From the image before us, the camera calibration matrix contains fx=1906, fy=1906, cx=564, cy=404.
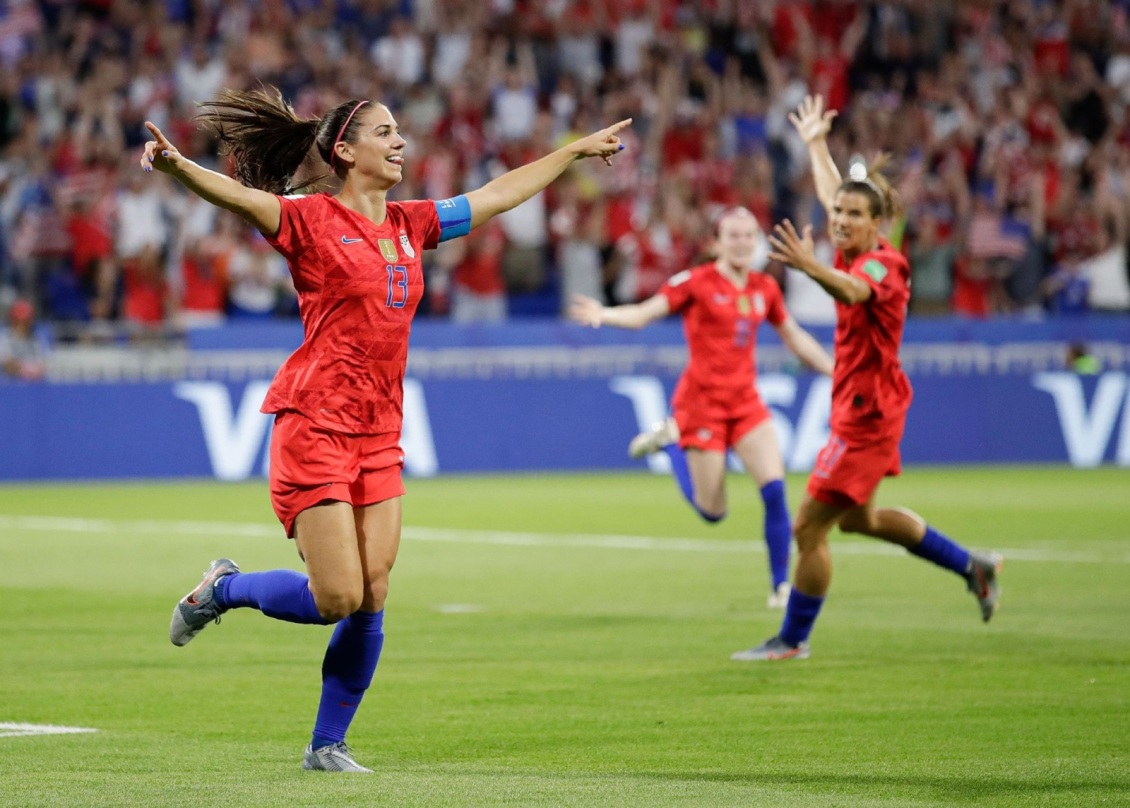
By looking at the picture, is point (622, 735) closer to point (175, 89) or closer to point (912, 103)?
point (175, 89)

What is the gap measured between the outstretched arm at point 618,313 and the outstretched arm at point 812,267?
126 inches

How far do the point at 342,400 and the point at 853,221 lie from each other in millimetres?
3695

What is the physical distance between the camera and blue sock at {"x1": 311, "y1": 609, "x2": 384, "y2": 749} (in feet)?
22.9

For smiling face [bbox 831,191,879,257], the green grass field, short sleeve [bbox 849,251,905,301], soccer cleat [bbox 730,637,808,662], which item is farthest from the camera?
soccer cleat [bbox 730,637,808,662]

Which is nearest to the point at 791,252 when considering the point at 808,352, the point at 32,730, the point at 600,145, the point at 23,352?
the point at 600,145

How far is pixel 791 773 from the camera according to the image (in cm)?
685

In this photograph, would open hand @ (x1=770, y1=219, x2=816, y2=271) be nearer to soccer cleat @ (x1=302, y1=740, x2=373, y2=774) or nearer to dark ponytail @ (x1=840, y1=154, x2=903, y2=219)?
dark ponytail @ (x1=840, y1=154, x2=903, y2=219)

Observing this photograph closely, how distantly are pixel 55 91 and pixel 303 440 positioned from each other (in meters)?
20.0

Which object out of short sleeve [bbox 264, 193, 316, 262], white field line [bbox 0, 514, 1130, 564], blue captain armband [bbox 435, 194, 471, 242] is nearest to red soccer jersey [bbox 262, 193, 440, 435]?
short sleeve [bbox 264, 193, 316, 262]

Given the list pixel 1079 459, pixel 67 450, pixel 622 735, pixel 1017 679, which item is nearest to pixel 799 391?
pixel 1079 459

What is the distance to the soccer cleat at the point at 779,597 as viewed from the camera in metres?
12.2

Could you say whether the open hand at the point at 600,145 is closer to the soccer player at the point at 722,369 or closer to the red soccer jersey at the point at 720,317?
the soccer player at the point at 722,369

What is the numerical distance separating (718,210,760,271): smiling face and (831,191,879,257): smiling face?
10.4 feet

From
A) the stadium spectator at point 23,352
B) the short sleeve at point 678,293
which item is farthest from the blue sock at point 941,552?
the stadium spectator at point 23,352
